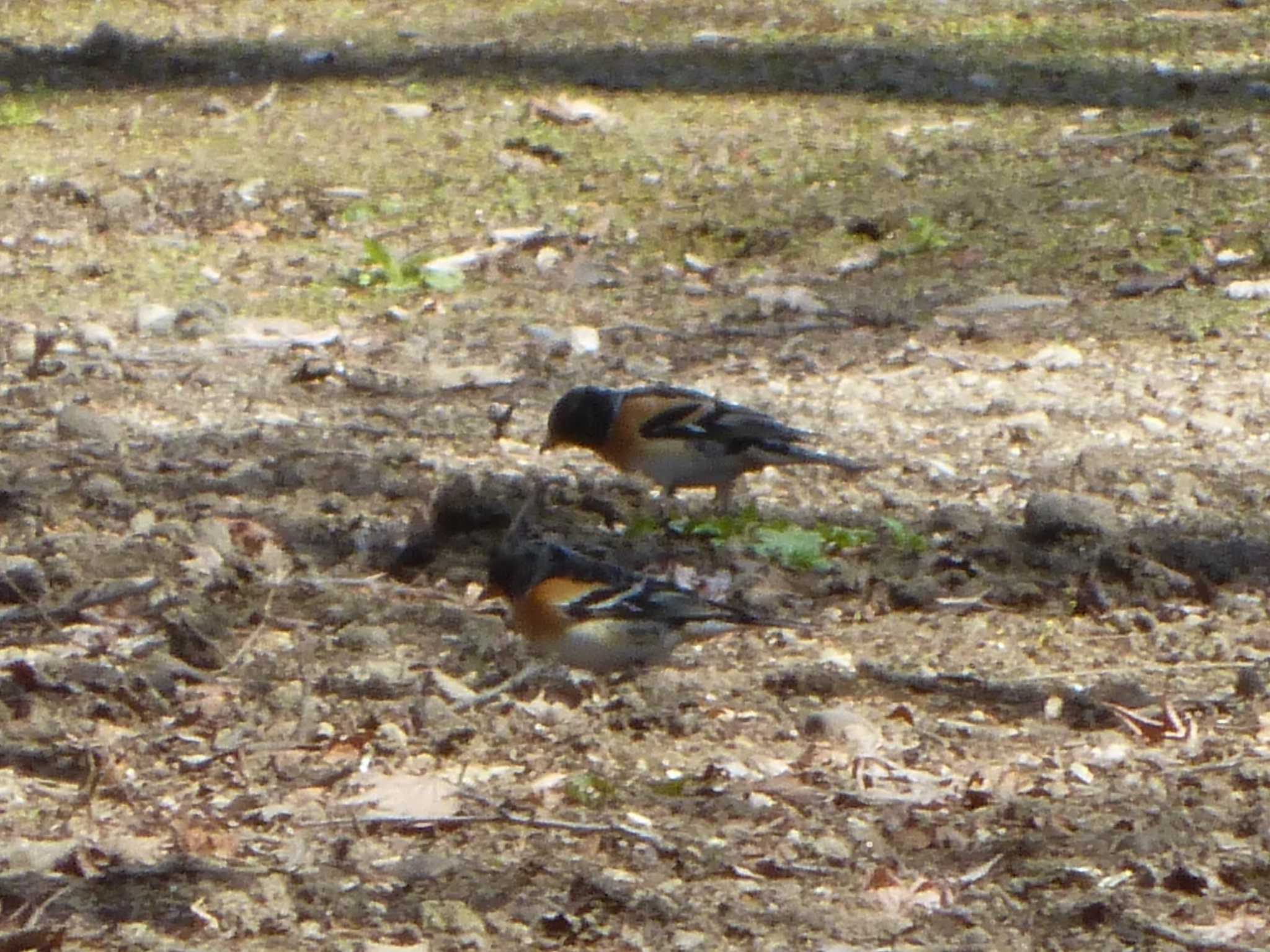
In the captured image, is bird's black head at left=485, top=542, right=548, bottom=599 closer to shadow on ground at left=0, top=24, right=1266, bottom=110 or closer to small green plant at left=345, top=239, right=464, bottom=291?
small green plant at left=345, top=239, right=464, bottom=291

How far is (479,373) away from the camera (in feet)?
21.8

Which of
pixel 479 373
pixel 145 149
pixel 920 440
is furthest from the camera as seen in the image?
pixel 145 149

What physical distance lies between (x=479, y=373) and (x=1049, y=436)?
1.77 metres

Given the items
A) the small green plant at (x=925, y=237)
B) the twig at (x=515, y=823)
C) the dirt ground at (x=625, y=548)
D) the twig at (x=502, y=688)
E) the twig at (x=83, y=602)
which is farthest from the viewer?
the small green plant at (x=925, y=237)

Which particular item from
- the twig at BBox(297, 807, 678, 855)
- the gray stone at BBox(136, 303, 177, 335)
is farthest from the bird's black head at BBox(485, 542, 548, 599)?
the gray stone at BBox(136, 303, 177, 335)

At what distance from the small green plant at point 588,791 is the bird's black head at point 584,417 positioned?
5.78ft

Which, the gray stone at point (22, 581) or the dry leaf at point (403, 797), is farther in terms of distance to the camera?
the gray stone at point (22, 581)

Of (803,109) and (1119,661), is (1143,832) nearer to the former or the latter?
(1119,661)

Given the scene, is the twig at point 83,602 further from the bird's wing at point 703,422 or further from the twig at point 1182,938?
the twig at point 1182,938

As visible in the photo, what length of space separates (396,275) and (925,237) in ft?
6.38

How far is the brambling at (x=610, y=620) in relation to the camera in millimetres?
4535

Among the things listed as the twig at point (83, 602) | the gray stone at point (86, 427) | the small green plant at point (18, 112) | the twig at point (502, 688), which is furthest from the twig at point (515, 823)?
the small green plant at point (18, 112)

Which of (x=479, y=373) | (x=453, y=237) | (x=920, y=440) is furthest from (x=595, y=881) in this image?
(x=453, y=237)

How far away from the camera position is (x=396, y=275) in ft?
24.7
